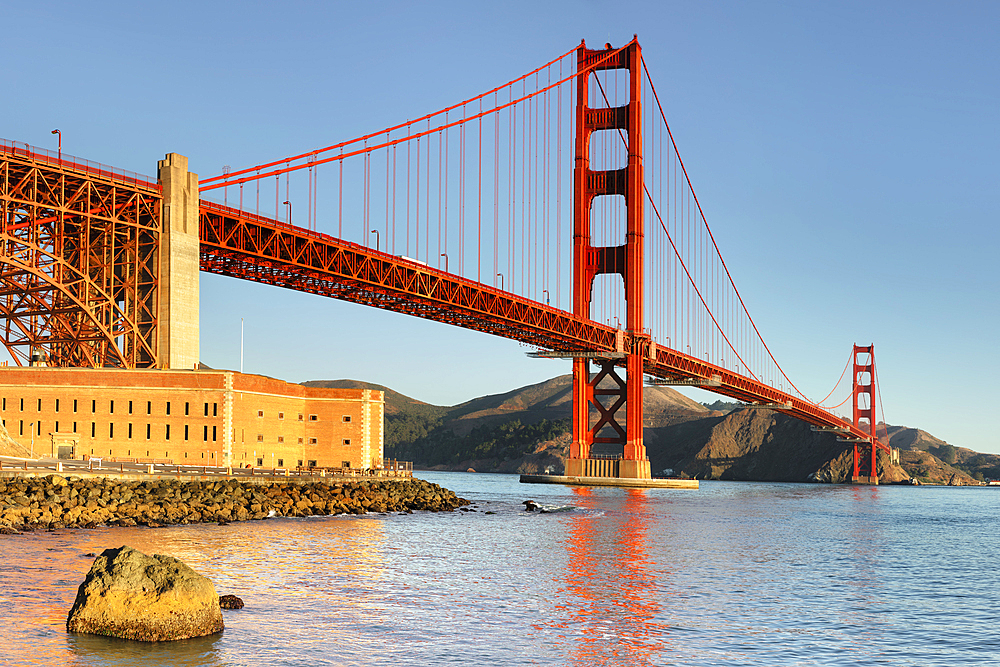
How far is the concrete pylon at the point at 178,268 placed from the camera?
52.8 meters

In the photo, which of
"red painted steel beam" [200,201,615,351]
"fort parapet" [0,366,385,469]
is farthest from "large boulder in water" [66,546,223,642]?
"red painted steel beam" [200,201,615,351]

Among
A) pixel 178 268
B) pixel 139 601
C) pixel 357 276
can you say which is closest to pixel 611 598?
pixel 139 601

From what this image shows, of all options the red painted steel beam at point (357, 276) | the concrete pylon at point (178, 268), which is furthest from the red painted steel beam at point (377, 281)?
the concrete pylon at point (178, 268)

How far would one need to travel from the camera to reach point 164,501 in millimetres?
37062

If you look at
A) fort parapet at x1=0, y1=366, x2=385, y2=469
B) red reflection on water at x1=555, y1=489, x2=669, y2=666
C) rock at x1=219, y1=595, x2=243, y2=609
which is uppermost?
fort parapet at x1=0, y1=366, x2=385, y2=469

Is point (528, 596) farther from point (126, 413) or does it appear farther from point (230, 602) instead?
point (126, 413)

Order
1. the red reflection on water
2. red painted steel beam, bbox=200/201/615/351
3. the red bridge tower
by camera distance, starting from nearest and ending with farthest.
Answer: the red reflection on water → red painted steel beam, bbox=200/201/615/351 → the red bridge tower

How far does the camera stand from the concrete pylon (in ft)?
173

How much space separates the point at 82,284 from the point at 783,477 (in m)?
122

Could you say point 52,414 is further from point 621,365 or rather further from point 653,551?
point 621,365

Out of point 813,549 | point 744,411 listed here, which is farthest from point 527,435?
point 813,549

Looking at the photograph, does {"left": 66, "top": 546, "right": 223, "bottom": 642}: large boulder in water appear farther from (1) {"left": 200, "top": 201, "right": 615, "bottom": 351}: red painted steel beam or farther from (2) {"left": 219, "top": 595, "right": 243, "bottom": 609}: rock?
(1) {"left": 200, "top": 201, "right": 615, "bottom": 351}: red painted steel beam

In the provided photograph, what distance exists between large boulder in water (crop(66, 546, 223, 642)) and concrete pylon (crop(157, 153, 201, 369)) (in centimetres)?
3804

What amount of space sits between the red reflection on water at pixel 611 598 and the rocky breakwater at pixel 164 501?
10622 mm
